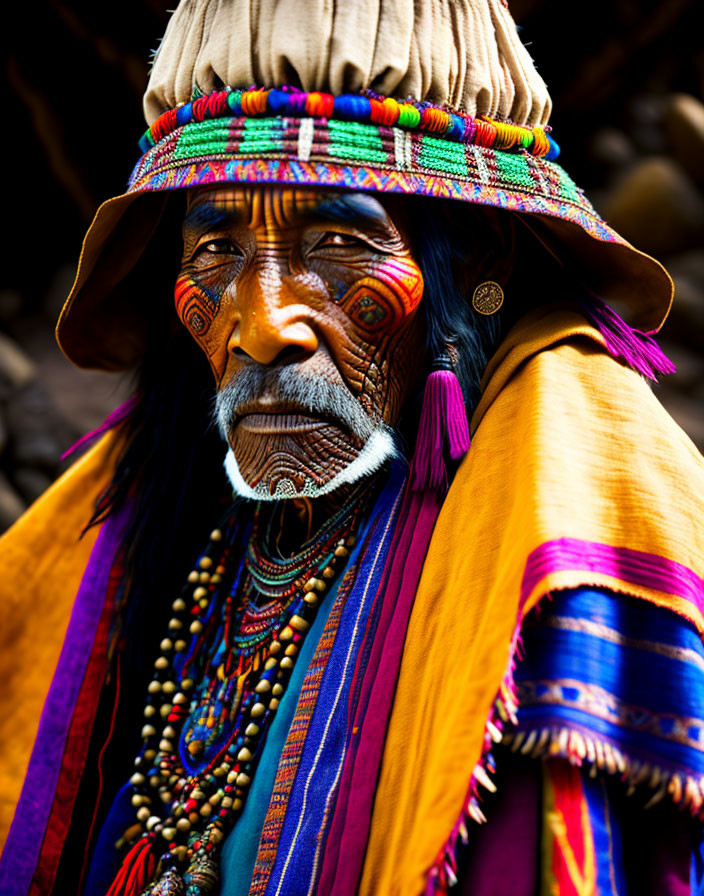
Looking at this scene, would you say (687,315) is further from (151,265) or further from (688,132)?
(151,265)

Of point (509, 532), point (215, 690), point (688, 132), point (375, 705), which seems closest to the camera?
point (509, 532)

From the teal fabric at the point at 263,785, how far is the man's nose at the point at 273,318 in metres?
0.39

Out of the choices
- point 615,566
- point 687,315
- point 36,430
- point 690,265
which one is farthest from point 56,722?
point 690,265

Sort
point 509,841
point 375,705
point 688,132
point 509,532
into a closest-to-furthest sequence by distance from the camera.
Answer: point 509,841, point 509,532, point 375,705, point 688,132

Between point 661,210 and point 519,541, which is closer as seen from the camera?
point 519,541

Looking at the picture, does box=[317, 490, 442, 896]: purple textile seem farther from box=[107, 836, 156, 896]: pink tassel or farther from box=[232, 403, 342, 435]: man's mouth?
box=[107, 836, 156, 896]: pink tassel

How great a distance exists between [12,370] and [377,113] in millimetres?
3633

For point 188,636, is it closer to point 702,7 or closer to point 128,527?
point 128,527

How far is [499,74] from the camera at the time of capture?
5.11ft

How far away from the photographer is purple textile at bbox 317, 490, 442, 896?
124 cm

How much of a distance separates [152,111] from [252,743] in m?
1.21

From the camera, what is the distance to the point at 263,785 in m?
1.55

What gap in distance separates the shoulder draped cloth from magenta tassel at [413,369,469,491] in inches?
1.4

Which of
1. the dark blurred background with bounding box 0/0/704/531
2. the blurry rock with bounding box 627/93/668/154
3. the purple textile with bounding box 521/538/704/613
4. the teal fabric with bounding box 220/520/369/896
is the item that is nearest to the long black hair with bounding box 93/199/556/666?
the teal fabric with bounding box 220/520/369/896
